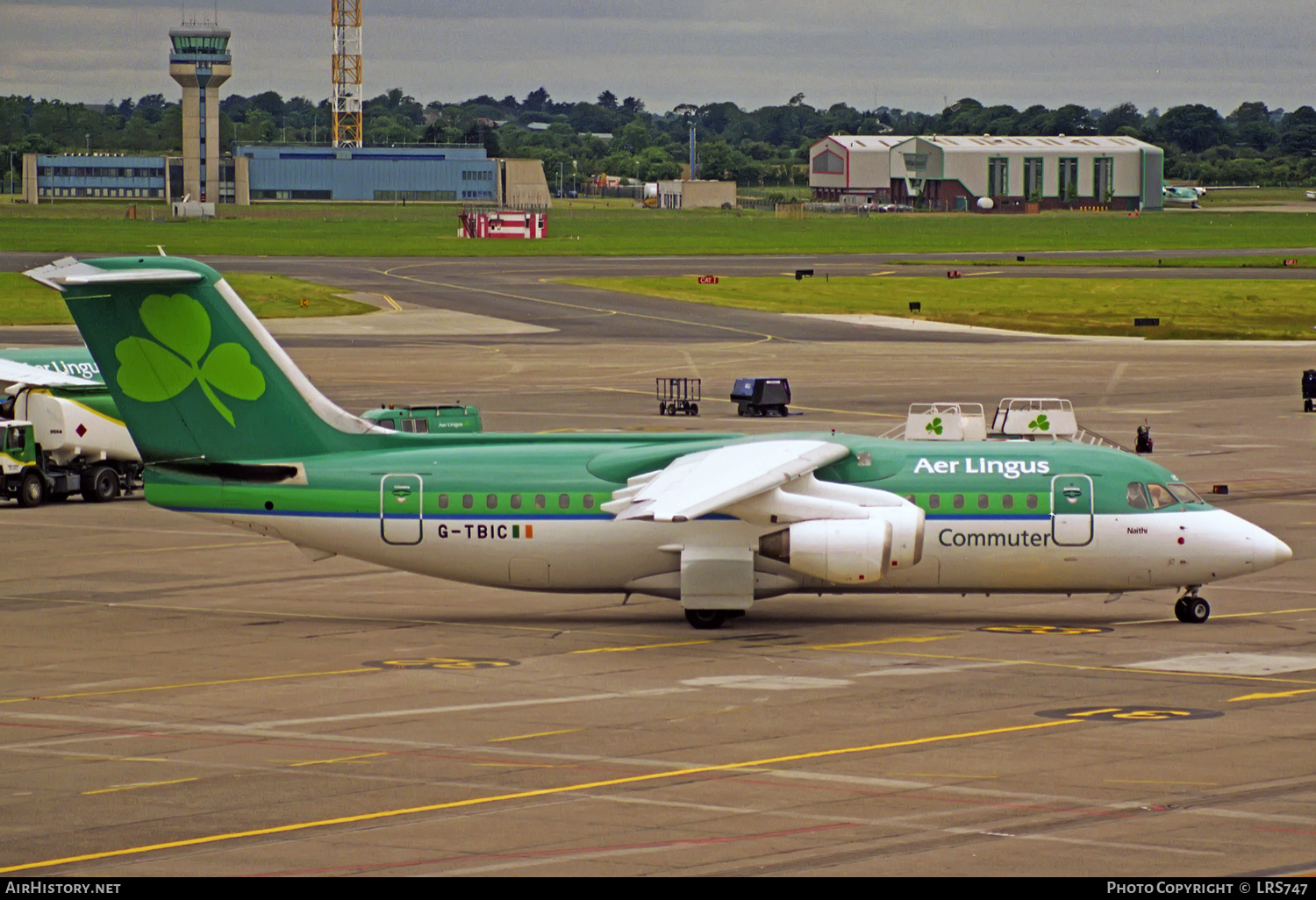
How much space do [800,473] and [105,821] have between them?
589 inches

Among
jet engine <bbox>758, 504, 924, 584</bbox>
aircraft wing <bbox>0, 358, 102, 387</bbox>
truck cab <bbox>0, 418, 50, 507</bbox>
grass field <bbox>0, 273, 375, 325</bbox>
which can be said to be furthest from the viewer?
grass field <bbox>0, 273, 375, 325</bbox>

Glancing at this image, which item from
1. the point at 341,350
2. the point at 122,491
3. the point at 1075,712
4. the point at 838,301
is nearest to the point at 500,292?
the point at 838,301

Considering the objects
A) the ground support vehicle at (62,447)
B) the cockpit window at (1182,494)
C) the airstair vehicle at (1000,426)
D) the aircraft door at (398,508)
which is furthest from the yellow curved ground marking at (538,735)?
the airstair vehicle at (1000,426)

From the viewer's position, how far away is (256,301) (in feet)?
378

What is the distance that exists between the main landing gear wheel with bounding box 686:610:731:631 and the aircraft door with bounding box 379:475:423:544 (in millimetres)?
5599

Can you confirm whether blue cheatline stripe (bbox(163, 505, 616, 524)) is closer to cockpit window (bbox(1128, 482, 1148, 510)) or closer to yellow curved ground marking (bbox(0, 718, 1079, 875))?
cockpit window (bbox(1128, 482, 1148, 510))

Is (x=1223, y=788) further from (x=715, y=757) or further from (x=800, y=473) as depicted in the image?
(x=800, y=473)

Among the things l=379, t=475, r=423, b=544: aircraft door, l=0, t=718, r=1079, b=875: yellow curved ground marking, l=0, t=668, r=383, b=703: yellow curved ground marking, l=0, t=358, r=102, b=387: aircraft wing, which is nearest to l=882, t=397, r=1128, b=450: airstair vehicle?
l=379, t=475, r=423, b=544: aircraft door

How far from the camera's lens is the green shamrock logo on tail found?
33.2 metres

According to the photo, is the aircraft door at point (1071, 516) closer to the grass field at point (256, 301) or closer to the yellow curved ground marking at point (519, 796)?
the yellow curved ground marking at point (519, 796)

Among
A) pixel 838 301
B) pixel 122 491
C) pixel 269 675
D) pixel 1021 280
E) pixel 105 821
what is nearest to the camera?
pixel 105 821

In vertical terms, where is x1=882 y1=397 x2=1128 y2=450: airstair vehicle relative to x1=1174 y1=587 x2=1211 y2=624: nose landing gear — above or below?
above

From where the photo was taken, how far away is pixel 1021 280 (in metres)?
133

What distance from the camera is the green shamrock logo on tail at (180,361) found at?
33.2 meters
